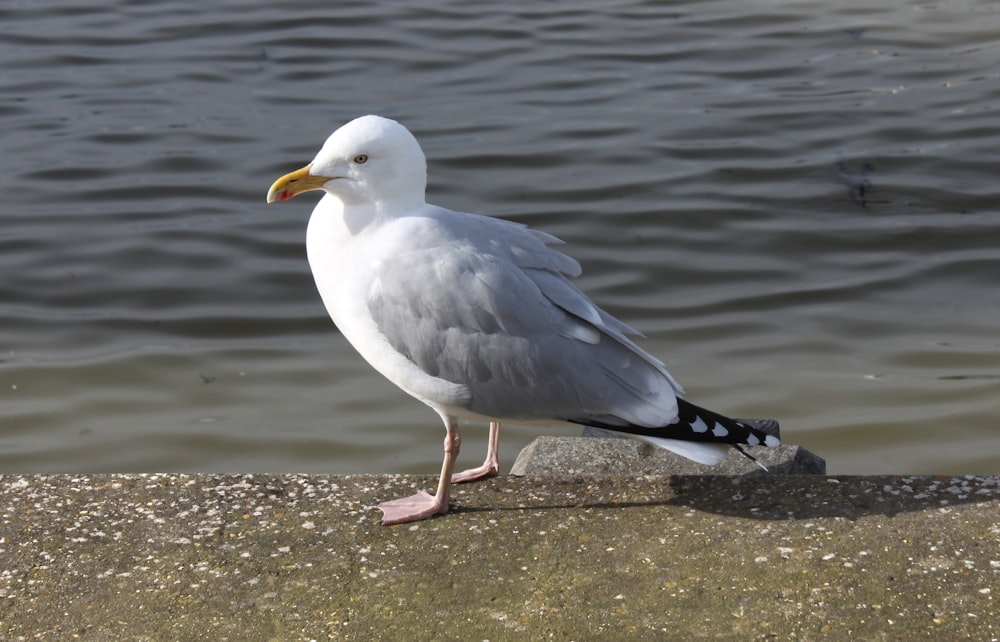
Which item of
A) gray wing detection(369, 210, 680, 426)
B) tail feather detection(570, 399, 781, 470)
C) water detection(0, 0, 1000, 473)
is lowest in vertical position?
water detection(0, 0, 1000, 473)

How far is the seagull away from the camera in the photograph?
3418 mm

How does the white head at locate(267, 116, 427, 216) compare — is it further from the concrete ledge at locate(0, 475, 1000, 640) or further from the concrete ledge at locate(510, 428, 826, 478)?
the concrete ledge at locate(510, 428, 826, 478)

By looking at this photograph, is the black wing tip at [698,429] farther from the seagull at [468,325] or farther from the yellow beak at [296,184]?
the yellow beak at [296,184]

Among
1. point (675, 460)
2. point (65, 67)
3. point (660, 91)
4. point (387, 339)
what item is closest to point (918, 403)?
point (675, 460)

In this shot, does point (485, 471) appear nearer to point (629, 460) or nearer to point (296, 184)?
point (629, 460)

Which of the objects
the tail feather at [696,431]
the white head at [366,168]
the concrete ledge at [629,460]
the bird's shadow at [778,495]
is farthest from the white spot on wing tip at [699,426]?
the white head at [366,168]

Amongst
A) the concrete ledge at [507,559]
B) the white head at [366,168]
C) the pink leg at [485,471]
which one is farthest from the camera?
the pink leg at [485,471]

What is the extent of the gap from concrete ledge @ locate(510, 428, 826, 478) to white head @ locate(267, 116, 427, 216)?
971mm

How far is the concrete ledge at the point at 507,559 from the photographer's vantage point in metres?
2.85

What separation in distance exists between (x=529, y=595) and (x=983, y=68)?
28.8 feet

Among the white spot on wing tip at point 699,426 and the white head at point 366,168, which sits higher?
the white head at point 366,168

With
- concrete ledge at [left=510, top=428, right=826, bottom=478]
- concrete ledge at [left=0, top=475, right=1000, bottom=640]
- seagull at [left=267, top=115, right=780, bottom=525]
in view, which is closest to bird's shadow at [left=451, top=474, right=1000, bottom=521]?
concrete ledge at [left=0, top=475, right=1000, bottom=640]

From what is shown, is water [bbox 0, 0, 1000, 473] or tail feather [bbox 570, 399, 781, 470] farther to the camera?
water [bbox 0, 0, 1000, 473]

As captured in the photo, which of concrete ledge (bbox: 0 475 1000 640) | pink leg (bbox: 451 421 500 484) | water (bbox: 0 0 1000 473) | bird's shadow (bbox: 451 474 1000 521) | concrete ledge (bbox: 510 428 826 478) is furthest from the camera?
water (bbox: 0 0 1000 473)
